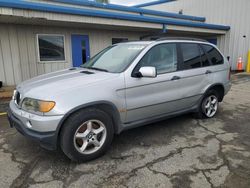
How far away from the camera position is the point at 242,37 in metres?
13.4

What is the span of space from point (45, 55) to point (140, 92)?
6.83 meters

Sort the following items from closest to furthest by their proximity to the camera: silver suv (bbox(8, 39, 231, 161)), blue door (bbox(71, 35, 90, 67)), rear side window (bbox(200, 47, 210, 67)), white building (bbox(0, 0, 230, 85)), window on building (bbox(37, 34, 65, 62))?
1. silver suv (bbox(8, 39, 231, 161))
2. rear side window (bbox(200, 47, 210, 67))
3. white building (bbox(0, 0, 230, 85))
4. window on building (bbox(37, 34, 65, 62))
5. blue door (bbox(71, 35, 90, 67))

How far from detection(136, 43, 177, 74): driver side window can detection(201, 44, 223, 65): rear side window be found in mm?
1041

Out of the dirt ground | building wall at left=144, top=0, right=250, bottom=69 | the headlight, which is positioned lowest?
the dirt ground

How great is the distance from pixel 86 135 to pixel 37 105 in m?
0.78

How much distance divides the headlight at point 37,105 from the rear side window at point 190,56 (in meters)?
2.61

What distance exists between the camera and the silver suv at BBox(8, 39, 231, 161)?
260 centimetres

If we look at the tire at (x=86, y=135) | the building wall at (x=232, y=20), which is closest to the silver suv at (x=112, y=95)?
the tire at (x=86, y=135)

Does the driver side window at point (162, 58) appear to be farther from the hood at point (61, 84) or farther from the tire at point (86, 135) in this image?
the tire at point (86, 135)

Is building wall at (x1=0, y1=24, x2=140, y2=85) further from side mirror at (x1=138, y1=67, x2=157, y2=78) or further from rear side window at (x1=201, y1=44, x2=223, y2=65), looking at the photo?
side mirror at (x1=138, y1=67, x2=157, y2=78)

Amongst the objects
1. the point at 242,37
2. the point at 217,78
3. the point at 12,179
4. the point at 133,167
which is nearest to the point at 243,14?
the point at 242,37

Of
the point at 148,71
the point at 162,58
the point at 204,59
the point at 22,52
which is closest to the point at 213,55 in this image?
the point at 204,59

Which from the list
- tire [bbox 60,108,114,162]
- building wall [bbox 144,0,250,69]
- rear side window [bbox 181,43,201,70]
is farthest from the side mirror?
building wall [bbox 144,0,250,69]

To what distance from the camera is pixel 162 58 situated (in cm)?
364
